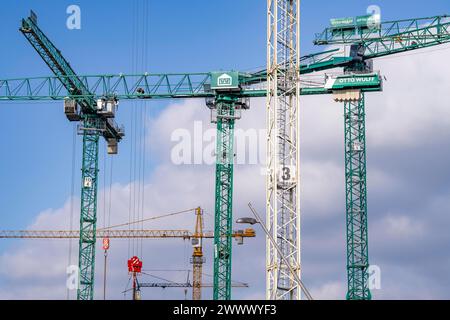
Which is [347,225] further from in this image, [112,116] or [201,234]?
[201,234]

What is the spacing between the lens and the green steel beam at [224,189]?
422 feet

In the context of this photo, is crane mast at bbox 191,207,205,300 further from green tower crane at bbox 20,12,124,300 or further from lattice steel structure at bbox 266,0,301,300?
lattice steel structure at bbox 266,0,301,300

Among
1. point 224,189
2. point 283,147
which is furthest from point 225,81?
point 283,147

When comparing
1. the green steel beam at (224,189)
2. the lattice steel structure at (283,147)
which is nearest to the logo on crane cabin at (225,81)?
the green steel beam at (224,189)

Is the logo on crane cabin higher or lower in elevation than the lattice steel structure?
higher

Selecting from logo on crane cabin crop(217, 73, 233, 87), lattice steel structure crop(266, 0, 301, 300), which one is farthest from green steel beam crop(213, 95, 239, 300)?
lattice steel structure crop(266, 0, 301, 300)

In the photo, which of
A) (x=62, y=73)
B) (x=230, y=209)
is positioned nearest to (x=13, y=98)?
(x=62, y=73)

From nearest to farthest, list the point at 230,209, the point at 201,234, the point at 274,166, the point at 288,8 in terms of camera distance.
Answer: the point at 274,166, the point at 288,8, the point at 230,209, the point at 201,234

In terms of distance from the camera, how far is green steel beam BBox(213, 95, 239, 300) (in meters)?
129

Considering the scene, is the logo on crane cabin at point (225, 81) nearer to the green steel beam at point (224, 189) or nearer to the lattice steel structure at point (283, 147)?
the green steel beam at point (224, 189)

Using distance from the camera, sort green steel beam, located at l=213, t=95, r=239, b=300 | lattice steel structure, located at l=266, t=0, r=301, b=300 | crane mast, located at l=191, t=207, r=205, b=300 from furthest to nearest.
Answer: crane mast, located at l=191, t=207, r=205, b=300 → green steel beam, located at l=213, t=95, r=239, b=300 → lattice steel structure, located at l=266, t=0, r=301, b=300

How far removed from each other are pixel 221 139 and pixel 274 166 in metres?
55.6

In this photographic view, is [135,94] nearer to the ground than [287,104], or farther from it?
farther from it

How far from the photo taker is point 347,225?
132 meters
